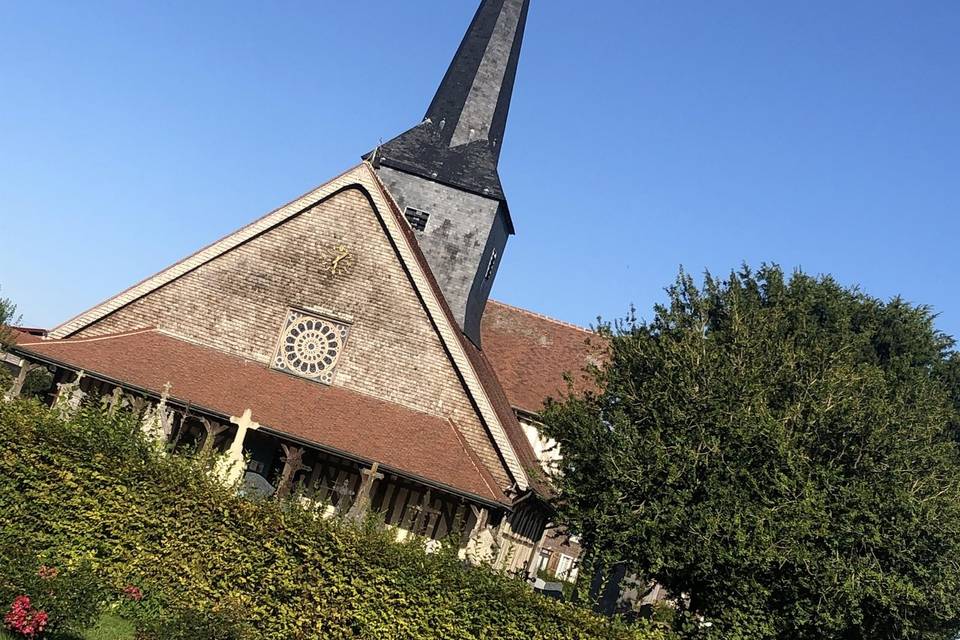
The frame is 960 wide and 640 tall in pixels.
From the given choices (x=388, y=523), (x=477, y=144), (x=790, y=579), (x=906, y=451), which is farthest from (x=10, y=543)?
(x=477, y=144)

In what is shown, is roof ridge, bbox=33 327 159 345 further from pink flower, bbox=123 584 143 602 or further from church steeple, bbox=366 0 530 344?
pink flower, bbox=123 584 143 602

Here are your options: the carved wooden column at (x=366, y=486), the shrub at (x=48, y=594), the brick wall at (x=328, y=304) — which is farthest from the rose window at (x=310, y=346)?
the shrub at (x=48, y=594)

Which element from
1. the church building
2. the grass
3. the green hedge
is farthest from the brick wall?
the grass

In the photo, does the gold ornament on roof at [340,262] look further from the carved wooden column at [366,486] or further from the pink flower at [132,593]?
the pink flower at [132,593]

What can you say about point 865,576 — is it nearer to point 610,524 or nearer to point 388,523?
point 610,524

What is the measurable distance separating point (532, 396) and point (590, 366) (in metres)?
8.31

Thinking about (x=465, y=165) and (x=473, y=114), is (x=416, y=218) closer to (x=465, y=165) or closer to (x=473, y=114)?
(x=465, y=165)

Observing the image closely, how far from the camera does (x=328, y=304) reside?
2511 cm

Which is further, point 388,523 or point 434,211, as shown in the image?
point 434,211

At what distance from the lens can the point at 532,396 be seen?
1296 inches

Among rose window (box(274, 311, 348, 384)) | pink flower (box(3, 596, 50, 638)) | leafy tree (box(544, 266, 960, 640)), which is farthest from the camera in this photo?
rose window (box(274, 311, 348, 384))

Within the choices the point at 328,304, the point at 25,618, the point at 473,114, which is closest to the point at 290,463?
the point at 328,304

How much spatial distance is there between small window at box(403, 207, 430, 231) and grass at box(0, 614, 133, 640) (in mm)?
17512

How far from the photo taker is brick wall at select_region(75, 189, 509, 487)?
80.1ft
